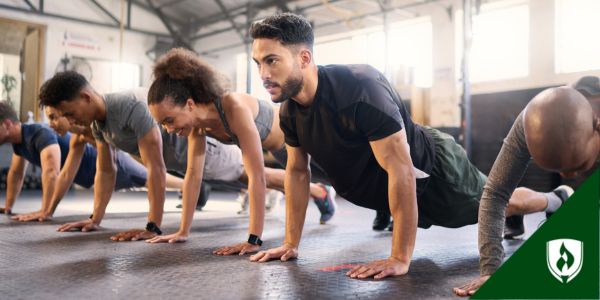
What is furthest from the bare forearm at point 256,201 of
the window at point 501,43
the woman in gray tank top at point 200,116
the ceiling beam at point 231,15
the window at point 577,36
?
the ceiling beam at point 231,15

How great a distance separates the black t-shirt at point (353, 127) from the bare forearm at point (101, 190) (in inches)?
51.9

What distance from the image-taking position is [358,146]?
5.54ft

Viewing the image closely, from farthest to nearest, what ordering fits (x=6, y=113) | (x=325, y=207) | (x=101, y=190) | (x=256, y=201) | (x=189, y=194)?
(x=6, y=113) < (x=325, y=207) < (x=101, y=190) < (x=189, y=194) < (x=256, y=201)

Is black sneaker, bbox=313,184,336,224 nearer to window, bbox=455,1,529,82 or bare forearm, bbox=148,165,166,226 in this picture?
bare forearm, bbox=148,165,166,226

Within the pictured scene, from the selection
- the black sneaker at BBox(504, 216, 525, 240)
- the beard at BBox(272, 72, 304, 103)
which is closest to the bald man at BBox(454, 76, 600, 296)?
the beard at BBox(272, 72, 304, 103)

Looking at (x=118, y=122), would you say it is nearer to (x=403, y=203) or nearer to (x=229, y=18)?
(x=403, y=203)

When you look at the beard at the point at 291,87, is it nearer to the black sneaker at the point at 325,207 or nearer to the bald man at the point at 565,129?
the bald man at the point at 565,129

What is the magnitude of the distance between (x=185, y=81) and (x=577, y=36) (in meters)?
4.88

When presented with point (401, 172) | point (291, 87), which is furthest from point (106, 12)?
point (401, 172)

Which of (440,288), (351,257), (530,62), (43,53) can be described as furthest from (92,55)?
(440,288)

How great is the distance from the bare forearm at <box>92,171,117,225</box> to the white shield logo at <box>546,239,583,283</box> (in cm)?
229

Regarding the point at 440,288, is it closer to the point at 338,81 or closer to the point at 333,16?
the point at 338,81

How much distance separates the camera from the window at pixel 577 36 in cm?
531

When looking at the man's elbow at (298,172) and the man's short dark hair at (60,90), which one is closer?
the man's elbow at (298,172)
